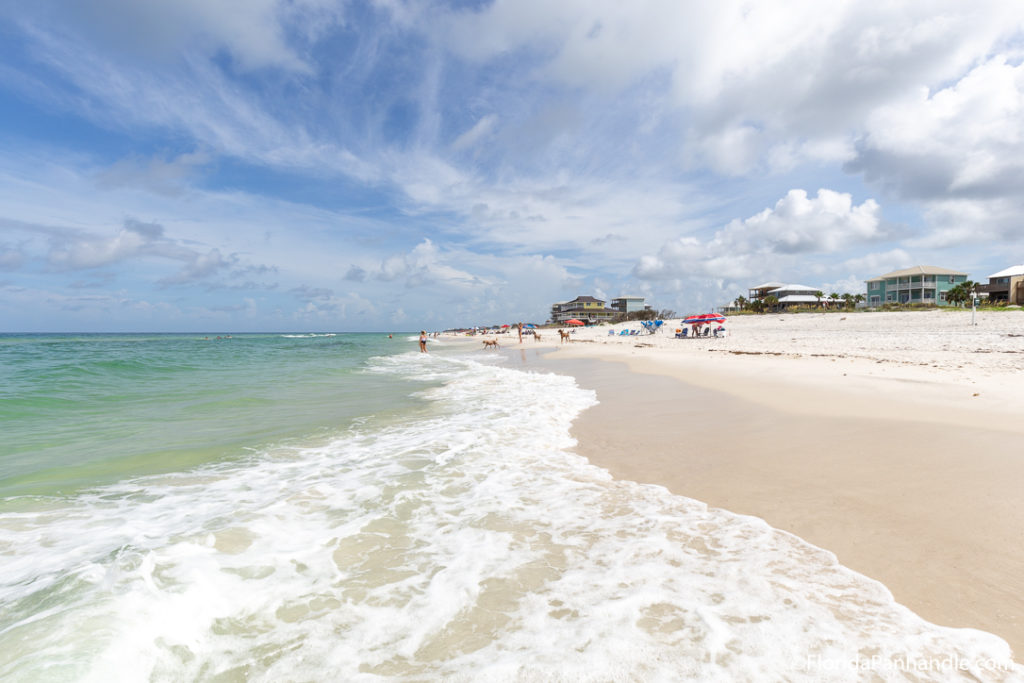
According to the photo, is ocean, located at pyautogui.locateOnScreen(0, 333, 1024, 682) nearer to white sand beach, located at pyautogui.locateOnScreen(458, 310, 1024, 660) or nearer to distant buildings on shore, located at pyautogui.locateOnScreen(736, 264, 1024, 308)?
white sand beach, located at pyautogui.locateOnScreen(458, 310, 1024, 660)

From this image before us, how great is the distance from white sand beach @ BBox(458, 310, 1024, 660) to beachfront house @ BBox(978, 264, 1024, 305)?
184 feet

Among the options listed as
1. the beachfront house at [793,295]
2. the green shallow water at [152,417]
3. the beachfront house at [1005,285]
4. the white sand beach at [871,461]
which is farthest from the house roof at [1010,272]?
the green shallow water at [152,417]

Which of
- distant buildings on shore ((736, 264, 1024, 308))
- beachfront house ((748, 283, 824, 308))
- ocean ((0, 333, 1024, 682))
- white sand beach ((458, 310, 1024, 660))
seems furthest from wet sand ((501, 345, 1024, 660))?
beachfront house ((748, 283, 824, 308))

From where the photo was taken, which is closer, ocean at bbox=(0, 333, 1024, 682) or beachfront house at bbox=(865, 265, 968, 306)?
ocean at bbox=(0, 333, 1024, 682)

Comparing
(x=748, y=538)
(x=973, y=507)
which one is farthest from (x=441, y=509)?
(x=973, y=507)

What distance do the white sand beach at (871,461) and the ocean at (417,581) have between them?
368 mm

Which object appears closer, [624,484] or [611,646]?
[611,646]

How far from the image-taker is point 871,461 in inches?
195

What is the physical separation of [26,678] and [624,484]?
15.5 ft

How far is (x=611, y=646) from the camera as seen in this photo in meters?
2.36

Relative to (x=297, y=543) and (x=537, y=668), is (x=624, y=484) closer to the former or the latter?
(x=537, y=668)

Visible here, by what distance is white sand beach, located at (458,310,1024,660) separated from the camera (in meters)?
2.88

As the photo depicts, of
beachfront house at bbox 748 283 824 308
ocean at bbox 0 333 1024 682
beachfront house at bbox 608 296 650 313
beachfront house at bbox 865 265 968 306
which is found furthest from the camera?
beachfront house at bbox 608 296 650 313

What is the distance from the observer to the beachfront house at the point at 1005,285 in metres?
48.1
